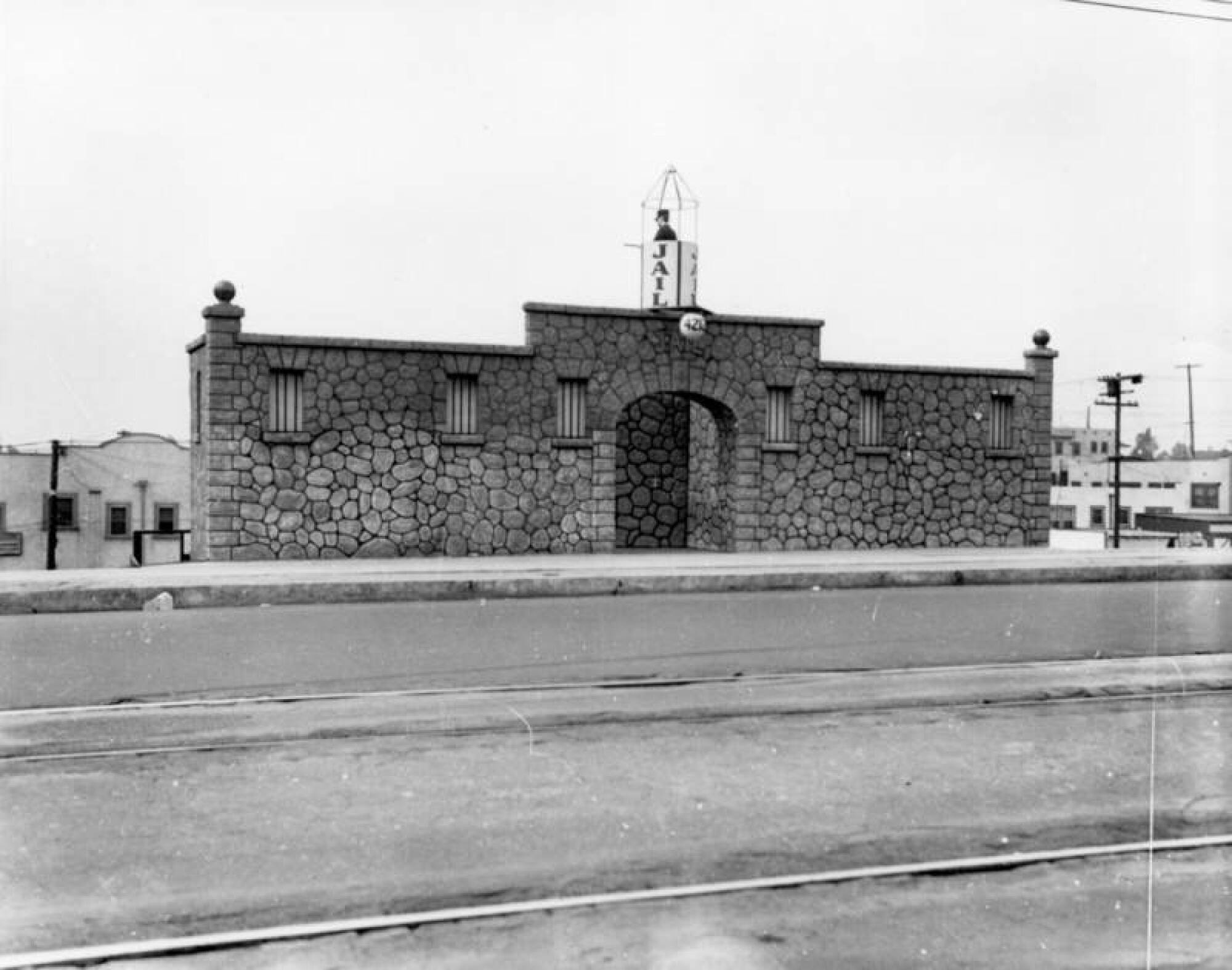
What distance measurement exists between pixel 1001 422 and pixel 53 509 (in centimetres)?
2788

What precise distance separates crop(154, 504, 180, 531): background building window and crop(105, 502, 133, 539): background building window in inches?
39.9

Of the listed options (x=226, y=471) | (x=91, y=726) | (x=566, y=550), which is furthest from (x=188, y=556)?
(x=91, y=726)

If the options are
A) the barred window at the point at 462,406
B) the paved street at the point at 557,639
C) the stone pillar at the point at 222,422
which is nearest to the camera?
the paved street at the point at 557,639

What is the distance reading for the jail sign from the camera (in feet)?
69.6

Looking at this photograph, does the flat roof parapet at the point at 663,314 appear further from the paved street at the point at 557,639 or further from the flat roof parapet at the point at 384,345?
the paved street at the point at 557,639

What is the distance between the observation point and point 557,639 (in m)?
11.2

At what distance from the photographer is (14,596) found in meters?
13.7

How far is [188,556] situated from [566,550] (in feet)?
24.3

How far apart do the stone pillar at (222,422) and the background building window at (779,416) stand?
8967mm

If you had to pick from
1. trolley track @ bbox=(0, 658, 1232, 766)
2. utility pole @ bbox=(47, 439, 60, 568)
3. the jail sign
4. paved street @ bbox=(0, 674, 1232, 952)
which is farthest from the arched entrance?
utility pole @ bbox=(47, 439, 60, 568)

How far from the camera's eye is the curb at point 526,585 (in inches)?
552

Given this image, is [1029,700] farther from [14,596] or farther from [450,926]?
[14,596]

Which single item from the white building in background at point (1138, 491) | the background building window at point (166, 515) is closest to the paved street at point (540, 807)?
the background building window at point (166, 515)

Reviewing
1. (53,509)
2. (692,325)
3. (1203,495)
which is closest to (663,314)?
(692,325)
